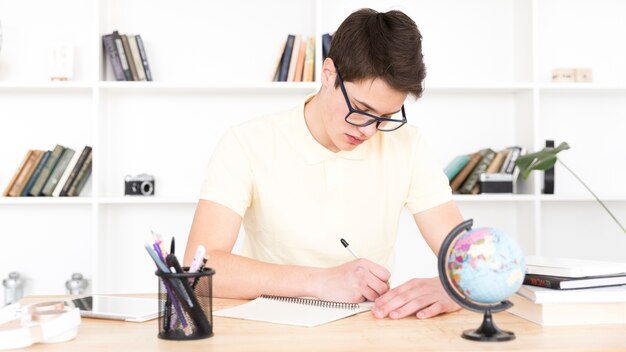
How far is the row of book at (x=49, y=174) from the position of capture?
3355mm

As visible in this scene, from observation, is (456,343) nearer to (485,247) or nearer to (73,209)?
(485,247)

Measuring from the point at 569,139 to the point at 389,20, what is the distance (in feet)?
7.23

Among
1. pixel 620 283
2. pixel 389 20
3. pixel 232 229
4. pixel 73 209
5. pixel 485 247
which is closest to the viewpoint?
pixel 485 247

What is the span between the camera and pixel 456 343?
49.2 inches

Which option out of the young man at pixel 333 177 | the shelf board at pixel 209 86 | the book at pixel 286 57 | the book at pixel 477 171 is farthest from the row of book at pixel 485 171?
the young man at pixel 333 177

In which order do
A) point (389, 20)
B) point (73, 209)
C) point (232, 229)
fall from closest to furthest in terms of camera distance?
point (389, 20) → point (232, 229) → point (73, 209)

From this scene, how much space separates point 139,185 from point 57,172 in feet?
1.18

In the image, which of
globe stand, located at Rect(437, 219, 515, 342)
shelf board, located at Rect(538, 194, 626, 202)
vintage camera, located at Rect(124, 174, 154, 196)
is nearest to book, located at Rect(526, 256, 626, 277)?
globe stand, located at Rect(437, 219, 515, 342)

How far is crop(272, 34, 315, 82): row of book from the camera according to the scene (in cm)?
339

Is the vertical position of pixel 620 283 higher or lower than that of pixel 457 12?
lower

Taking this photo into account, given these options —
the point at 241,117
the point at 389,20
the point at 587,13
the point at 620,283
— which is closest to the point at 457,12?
the point at 587,13

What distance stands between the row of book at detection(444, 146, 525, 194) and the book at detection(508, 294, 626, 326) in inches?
79.0

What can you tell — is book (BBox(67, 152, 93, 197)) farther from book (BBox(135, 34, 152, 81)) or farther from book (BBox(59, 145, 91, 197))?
book (BBox(135, 34, 152, 81))

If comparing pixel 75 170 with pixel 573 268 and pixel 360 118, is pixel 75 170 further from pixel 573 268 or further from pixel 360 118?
pixel 573 268
